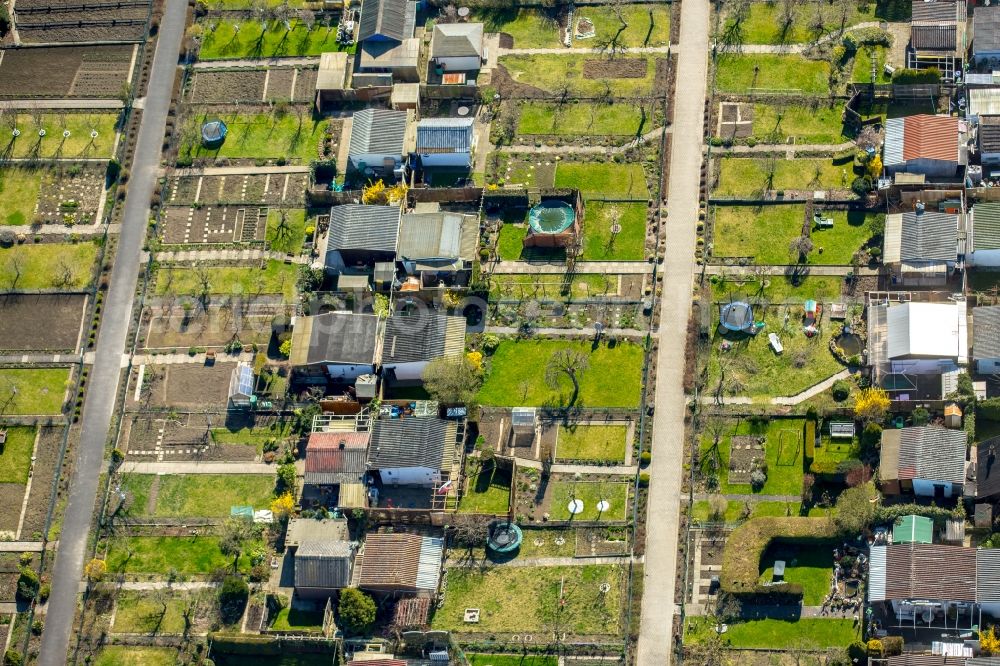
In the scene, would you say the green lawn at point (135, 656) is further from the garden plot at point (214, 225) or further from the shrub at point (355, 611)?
the garden plot at point (214, 225)

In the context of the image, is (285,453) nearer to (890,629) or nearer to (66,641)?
(66,641)

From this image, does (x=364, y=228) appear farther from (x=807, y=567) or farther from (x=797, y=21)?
(x=807, y=567)

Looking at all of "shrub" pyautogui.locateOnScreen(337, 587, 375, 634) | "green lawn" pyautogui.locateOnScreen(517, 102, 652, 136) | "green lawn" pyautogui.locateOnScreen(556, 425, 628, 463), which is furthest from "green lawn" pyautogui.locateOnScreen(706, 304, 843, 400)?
"shrub" pyautogui.locateOnScreen(337, 587, 375, 634)

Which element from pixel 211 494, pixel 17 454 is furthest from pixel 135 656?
pixel 17 454

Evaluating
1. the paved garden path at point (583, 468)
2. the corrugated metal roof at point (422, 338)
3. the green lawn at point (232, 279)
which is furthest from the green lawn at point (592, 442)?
the green lawn at point (232, 279)

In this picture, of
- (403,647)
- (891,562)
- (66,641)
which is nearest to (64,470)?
(66,641)

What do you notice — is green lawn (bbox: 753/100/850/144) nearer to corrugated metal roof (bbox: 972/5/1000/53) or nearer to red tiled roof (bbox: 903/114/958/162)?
red tiled roof (bbox: 903/114/958/162)
